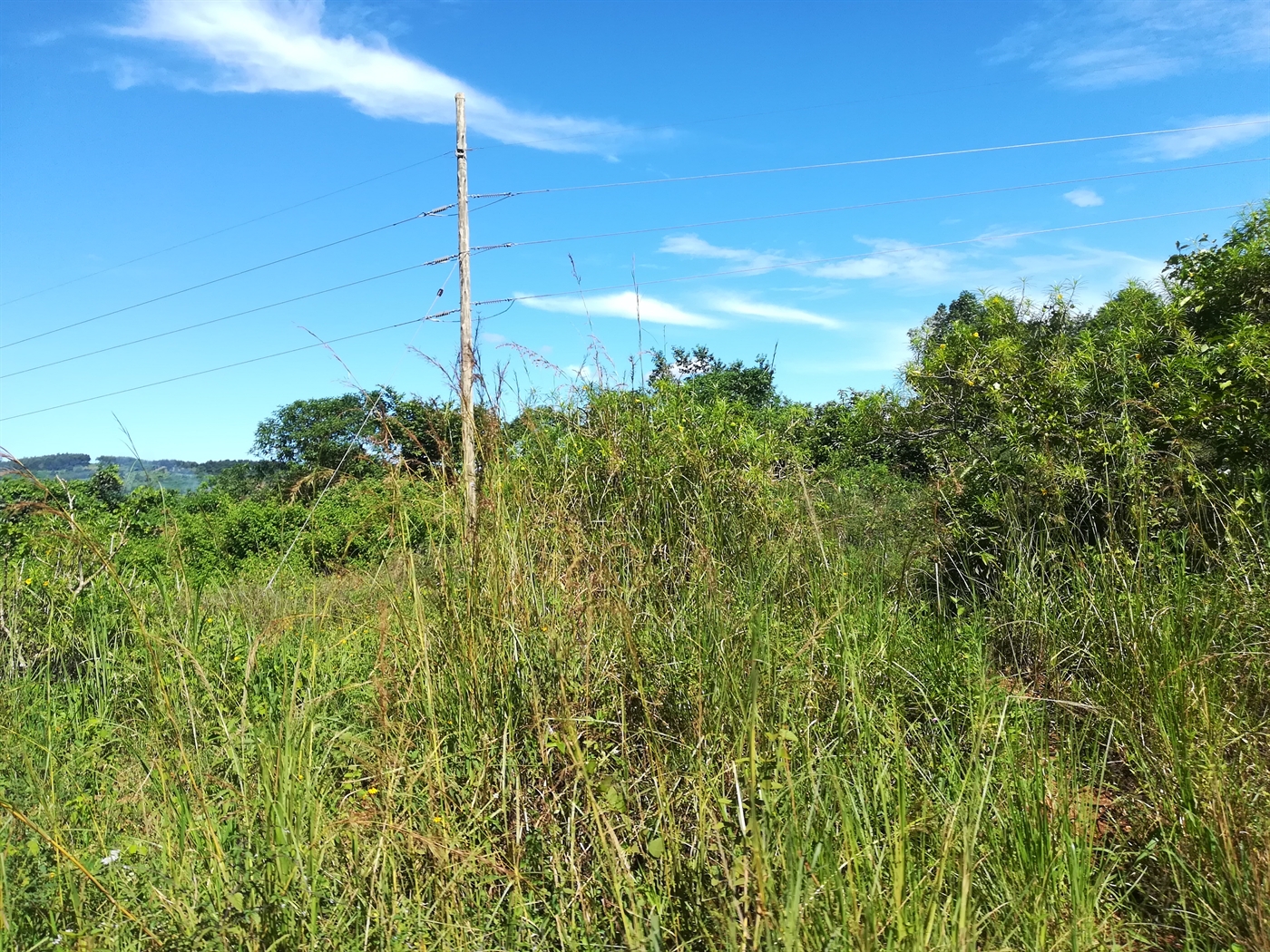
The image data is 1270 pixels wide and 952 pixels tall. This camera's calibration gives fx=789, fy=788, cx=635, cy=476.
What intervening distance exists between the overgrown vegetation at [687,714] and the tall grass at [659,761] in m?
0.02

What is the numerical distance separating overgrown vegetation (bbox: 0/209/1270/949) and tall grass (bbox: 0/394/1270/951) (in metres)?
0.02

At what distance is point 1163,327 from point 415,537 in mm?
4454

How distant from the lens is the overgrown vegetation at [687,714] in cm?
191

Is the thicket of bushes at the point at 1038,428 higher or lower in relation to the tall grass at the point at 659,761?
higher

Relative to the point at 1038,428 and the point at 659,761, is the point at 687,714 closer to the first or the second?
the point at 659,761

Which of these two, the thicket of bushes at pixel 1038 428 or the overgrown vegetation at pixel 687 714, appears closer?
the overgrown vegetation at pixel 687 714

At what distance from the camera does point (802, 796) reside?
81.3 inches

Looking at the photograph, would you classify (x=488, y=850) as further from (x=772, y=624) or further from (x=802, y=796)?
(x=772, y=624)

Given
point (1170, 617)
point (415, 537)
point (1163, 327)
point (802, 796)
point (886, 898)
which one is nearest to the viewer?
point (886, 898)

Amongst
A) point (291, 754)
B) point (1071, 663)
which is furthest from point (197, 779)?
point (1071, 663)

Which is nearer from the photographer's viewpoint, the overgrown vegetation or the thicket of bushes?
the overgrown vegetation

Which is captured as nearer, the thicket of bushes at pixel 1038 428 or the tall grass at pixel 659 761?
the tall grass at pixel 659 761

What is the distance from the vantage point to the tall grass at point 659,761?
1.86 m

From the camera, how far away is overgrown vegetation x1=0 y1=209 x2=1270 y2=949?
6.25 feet
